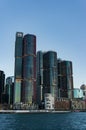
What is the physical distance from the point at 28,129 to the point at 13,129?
245 inches


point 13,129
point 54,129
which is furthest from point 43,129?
point 13,129

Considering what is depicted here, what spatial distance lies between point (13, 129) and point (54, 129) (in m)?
17.0

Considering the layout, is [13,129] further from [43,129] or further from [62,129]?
[62,129]

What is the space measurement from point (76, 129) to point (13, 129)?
2629cm

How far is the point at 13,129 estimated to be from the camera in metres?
111

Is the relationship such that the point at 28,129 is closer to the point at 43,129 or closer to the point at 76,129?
the point at 43,129

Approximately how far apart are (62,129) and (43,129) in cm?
788

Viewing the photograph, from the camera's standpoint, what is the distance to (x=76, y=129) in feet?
369

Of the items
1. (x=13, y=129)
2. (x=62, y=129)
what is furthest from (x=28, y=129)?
(x=62, y=129)

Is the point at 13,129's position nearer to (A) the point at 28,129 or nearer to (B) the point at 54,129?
(A) the point at 28,129

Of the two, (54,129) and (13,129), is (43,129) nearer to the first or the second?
(54,129)

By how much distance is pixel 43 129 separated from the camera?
109938mm

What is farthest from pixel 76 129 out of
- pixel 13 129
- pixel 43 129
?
pixel 13 129
